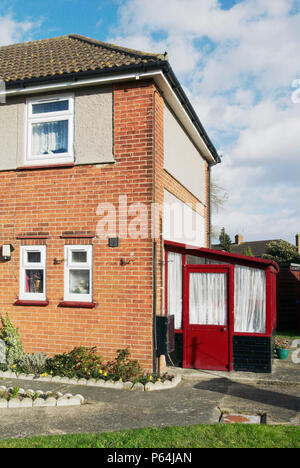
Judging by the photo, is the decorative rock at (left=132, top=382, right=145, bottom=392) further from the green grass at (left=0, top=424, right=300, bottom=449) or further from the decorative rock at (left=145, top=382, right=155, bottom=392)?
the green grass at (left=0, top=424, right=300, bottom=449)

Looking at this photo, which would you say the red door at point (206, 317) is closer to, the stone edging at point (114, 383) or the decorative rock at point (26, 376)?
the stone edging at point (114, 383)

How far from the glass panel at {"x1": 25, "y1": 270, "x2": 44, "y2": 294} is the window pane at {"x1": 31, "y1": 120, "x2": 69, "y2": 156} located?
8.57 ft

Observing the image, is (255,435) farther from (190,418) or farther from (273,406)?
(273,406)

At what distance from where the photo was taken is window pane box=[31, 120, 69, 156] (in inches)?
368

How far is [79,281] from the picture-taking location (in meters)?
9.02

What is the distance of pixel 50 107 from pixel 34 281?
382 centimetres

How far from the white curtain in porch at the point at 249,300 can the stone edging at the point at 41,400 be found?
3819 mm

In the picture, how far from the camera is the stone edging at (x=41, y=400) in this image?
22.0 ft

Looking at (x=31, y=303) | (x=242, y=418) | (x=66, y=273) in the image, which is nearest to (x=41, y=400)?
(x=31, y=303)

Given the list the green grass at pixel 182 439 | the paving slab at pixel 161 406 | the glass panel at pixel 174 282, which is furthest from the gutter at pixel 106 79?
the green grass at pixel 182 439

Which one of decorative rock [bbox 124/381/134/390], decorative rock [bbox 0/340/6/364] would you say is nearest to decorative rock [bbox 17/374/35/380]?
decorative rock [bbox 0/340/6/364]

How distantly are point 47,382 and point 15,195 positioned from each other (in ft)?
13.1

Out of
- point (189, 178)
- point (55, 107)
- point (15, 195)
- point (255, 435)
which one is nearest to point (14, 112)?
point (55, 107)

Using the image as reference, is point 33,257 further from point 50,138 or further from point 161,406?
point 161,406
